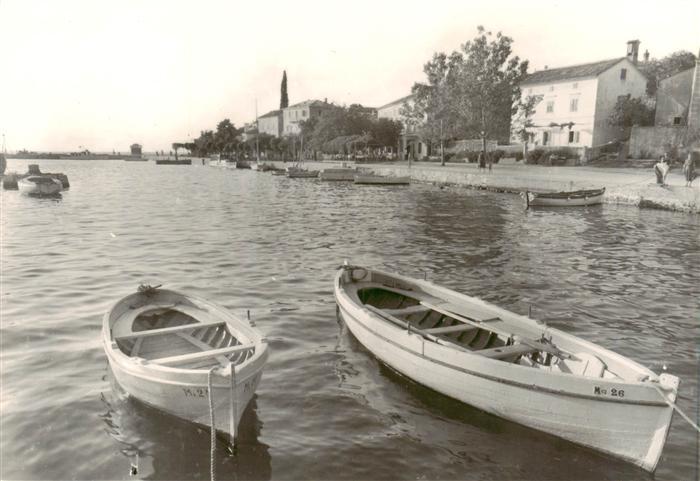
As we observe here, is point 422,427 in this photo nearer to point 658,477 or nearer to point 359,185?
point 658,477

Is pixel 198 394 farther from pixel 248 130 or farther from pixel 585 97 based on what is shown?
pixel 248 130

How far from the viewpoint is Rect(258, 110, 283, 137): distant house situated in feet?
458

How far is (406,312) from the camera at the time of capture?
1080cm

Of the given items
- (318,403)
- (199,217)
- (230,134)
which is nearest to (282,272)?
(318,403)

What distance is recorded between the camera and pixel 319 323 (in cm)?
1295

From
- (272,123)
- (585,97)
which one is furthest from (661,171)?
(272,123)

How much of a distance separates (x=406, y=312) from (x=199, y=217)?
978 inches

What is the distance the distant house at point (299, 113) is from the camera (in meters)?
122

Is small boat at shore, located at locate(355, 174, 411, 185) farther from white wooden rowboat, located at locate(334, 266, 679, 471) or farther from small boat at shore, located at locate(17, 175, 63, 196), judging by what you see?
white wooden rowboat, located at locate(334, 266, 679, 471)

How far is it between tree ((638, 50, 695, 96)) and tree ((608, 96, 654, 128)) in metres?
12.1

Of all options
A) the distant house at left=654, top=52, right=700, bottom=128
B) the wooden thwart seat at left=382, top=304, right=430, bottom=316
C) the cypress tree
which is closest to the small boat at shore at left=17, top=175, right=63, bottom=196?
the wooden thwart seat at left=382, top=304, right=430, bottom=316

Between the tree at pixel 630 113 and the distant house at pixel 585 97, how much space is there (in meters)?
0.89

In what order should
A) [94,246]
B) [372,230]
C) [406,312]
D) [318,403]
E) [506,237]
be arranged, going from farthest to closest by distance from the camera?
[372,230], [506,237], [94,246], [406,312], [318,403]

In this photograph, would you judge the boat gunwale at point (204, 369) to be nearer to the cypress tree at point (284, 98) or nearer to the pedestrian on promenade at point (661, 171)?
the pedestrian on promenade at point (661, 171)
